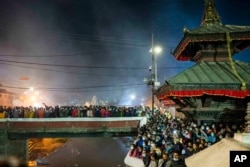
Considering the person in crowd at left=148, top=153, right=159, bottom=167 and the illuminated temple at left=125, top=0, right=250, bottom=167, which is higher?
the illuminated temple at left=125, top=0, right=250, bottom=167

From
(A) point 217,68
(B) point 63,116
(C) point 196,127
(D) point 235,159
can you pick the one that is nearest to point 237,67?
(A) point 217,68

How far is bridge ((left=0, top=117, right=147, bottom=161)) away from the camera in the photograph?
1182 inches

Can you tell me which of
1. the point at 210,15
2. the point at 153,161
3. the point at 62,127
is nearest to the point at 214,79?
the point at 153,161

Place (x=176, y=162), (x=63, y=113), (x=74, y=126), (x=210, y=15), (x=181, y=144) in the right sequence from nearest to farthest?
(x=176, y=162) → (x=181, y=144) → (x=210, y=15) → (x=74, y=126) → (x=63, y=113)

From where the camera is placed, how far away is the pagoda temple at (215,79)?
422 inches

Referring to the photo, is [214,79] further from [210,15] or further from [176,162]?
[210,15]

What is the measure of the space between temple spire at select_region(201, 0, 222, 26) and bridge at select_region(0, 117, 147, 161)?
55.7 feet

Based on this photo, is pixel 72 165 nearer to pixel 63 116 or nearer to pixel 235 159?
pixel 63 116

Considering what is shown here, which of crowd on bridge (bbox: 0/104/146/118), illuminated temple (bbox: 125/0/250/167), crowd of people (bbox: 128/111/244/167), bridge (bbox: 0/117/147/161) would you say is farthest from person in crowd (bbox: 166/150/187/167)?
crowd on bridge (bbox: 0/104/146/118)

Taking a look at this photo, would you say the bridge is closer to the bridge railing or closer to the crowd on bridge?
the bridge railing

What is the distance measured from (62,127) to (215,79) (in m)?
22.8

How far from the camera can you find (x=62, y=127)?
3064 centimetres

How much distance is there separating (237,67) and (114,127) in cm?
2046

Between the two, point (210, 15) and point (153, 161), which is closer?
point (153, 161)
